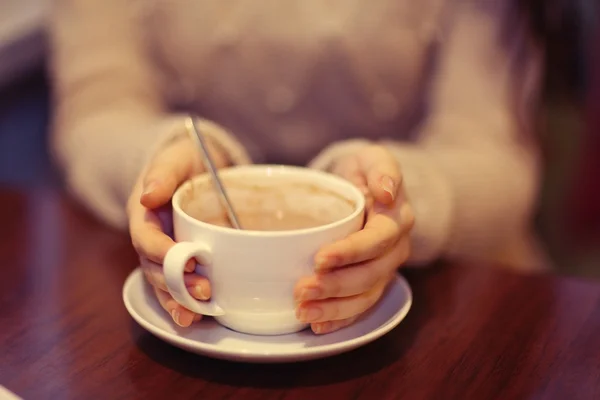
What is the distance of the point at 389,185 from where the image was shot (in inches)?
20.8

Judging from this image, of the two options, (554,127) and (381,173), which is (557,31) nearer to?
(381,173)

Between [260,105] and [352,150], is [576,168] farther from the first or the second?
[352,150]

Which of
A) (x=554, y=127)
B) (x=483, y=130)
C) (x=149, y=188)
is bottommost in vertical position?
(x=554, y=127)

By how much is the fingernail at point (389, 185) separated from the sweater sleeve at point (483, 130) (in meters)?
0.21

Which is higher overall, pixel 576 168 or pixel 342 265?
pixel 342 265

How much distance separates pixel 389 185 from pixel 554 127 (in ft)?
4.02

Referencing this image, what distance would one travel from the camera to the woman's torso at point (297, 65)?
934 mm

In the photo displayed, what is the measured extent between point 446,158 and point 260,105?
0.28 meters

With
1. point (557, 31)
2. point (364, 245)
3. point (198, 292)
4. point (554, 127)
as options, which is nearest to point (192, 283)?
point (198, 292)

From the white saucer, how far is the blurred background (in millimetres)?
563

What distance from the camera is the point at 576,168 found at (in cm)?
170

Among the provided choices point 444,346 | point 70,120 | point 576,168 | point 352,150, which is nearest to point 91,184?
point 70,120

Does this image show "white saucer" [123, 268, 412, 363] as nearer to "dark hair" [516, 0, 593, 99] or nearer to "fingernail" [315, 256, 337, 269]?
"fingernail" [315, 256, 337, 269]

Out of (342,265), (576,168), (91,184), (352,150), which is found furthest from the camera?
(576,168)
